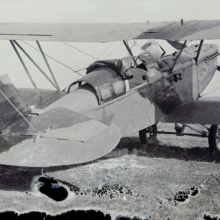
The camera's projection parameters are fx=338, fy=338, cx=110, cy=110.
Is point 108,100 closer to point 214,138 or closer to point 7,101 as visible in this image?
point 7,101

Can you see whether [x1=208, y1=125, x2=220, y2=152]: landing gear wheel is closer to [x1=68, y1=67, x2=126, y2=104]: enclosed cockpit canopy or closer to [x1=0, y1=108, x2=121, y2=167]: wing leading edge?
[x1=68, y1=67, x2=126, y2=104]: enclosed cockpit canopy

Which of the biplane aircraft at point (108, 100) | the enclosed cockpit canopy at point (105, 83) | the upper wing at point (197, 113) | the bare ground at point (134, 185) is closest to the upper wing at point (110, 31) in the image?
the biplane aircraft at point (108, 100)

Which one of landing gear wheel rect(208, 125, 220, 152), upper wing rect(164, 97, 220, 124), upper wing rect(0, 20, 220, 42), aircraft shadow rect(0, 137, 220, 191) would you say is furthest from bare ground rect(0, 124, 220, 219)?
upper wing rect(0, 20, 220, 42)

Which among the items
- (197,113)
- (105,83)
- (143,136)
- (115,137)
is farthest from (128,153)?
(115,137)

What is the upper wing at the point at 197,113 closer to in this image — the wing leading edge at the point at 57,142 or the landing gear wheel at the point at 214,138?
the landing gear wheel at the point at 214,138

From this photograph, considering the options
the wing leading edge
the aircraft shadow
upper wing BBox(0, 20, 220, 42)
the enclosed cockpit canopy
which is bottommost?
the aircraft shadow

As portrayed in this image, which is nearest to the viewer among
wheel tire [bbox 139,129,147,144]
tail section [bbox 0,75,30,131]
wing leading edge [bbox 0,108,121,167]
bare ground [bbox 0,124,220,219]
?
wing leading edge [bbox 0,108,121,167]
